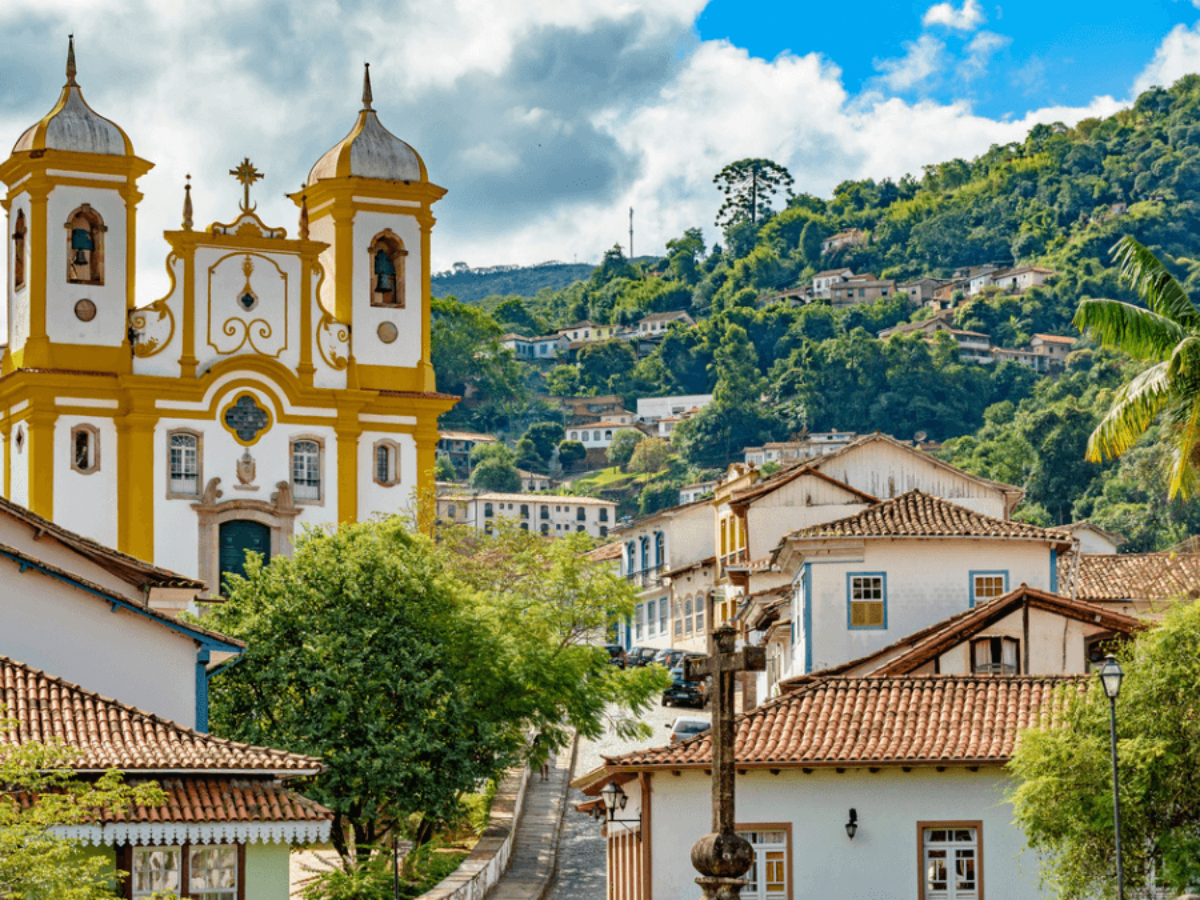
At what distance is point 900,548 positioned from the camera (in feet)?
140

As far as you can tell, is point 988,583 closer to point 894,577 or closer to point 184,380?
point 894,577

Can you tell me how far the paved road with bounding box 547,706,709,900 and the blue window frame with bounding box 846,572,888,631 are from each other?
252 inches

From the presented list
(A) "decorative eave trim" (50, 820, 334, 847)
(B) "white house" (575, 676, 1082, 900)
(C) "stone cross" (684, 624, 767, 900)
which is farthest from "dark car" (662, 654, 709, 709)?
(C) "stone cross" (684, 624, 767, 900)

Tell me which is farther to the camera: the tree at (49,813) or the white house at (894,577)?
the white house at (894,577)

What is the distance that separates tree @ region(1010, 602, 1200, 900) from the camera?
2664 cm

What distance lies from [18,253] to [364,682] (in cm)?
2880

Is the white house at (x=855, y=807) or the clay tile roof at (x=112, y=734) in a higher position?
the clay tile roof at (x=112, y=734)

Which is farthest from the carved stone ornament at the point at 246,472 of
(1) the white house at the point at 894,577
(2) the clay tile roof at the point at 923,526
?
(1) the white house at the point at 894,577

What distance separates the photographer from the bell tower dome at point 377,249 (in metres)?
63.8

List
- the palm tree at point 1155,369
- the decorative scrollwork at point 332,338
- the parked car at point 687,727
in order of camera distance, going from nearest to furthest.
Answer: the palm tree at point 1155,369 < the parked car at point 687,727 < the decorative scrollwork at point 332,338

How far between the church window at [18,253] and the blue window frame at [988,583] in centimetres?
3035

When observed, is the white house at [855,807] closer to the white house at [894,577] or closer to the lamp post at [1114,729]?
the lamp post at [1114,729]

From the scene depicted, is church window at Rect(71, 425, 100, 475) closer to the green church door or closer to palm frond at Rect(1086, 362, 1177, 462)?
the green church door

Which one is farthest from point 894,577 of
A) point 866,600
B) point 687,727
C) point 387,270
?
point 387,270
